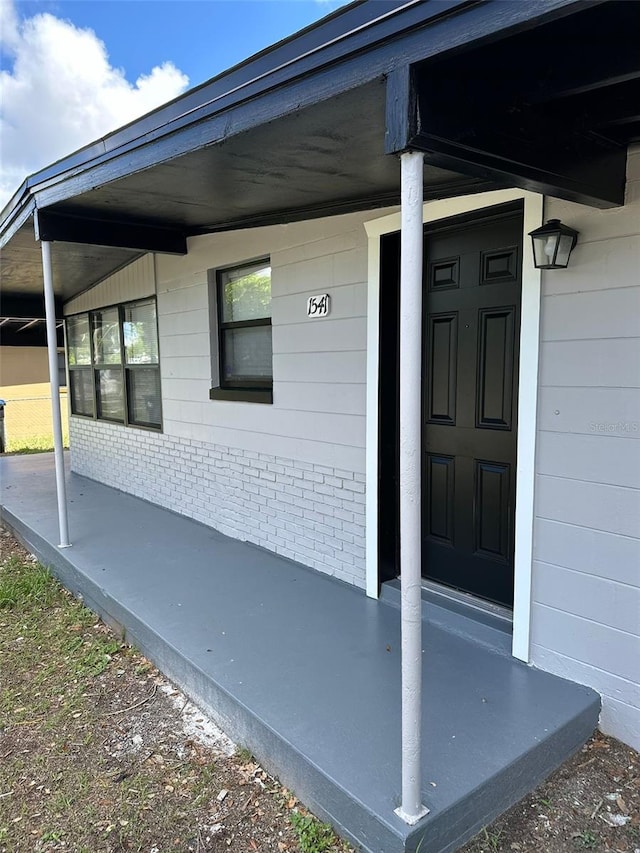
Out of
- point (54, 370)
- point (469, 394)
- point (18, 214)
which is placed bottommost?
point (469, 394)

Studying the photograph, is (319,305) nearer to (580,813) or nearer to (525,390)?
(525,390)

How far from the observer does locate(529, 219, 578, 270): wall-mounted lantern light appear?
7.22 feet

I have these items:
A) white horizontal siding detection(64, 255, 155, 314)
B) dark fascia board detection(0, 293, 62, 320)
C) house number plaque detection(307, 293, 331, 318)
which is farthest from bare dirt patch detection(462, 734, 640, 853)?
dark fascia board detection(0, 293, 62, 320)

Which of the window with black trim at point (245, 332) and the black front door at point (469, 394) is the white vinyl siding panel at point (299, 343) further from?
the black front door at point (469, 394)

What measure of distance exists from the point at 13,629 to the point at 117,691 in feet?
3.91

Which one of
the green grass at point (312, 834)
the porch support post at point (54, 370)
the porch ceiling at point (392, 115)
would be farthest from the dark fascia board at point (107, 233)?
the green grass at point (312, 834)

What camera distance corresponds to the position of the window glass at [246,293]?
411 centimetres

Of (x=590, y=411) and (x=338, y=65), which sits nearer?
(x=338, y=65)

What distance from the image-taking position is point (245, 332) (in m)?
4.38

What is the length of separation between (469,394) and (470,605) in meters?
1.07

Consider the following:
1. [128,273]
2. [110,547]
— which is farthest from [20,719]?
[128,273]

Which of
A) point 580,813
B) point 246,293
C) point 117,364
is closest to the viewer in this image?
point 580,813

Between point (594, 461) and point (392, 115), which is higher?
point (392, 115)

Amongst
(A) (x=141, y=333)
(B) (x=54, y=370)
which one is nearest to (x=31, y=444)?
(A) (x=141, y=333)
